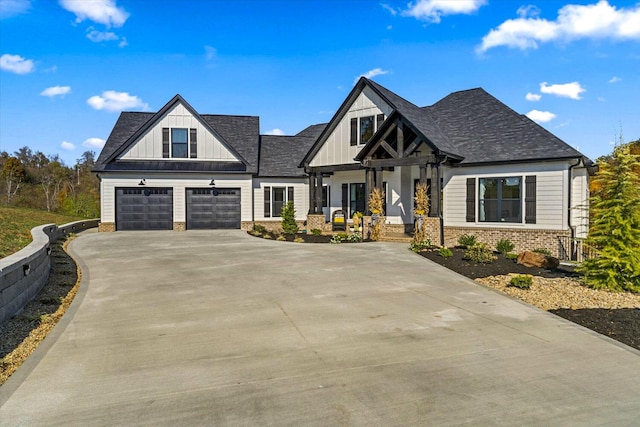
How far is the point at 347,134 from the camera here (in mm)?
21234

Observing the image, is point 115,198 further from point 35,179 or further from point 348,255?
point 35,179

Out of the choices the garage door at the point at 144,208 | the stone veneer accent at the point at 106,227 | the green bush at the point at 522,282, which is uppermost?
the garage door at the point at 144,208

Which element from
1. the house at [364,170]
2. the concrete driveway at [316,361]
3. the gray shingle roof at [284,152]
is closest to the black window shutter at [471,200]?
the house at [364,170]

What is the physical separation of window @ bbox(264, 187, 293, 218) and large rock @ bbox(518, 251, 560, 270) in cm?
1561

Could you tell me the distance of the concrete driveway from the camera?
380 cm

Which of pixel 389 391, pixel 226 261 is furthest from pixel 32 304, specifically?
pixel 389 391

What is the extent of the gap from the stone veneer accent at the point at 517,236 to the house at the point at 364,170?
0.05m

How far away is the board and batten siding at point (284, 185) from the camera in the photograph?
25.0 meters

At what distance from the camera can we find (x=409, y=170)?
19891mm

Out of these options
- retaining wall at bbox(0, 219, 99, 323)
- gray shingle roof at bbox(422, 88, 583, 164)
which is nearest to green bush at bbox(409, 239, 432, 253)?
gray shingle roof at bbox(422, 88, 583, 164)

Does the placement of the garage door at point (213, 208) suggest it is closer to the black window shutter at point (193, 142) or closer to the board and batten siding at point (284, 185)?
the board and batten siding at point (284, 185)

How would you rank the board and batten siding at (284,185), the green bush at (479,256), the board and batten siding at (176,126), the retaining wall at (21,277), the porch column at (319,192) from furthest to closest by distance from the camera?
the board and batten siding at (284,185), the board and batten siding at (176,126), the porch column at (319,192), the green bush at (479,256), the retaining wall at (21,277)

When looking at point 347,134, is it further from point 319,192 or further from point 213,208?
point 213,208

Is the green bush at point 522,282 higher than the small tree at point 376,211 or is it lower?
lower
